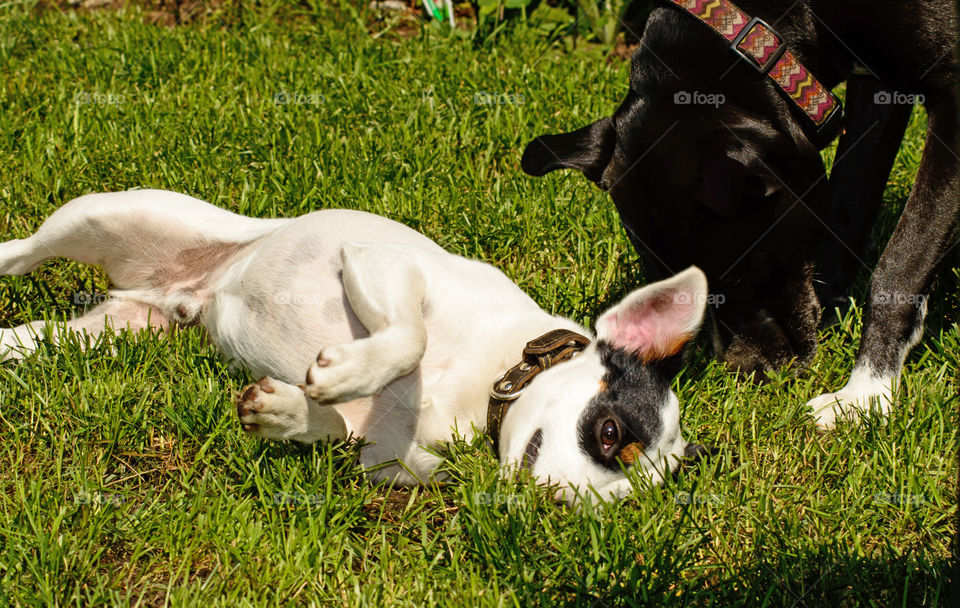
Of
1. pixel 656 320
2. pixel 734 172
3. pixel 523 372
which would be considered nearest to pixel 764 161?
pixel 734 172

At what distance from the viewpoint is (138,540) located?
2.77m

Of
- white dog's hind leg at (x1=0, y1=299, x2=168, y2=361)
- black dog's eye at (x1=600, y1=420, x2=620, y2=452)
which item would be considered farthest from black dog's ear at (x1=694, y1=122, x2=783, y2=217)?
white dog's hind leg at (x1=0, y1=299, x2=168, y2=361)

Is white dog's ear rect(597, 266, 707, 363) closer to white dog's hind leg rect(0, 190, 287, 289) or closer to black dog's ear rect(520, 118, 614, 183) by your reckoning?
black dog's ear rect(520, 118, 614, 183)

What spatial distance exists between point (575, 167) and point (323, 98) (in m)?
2.27

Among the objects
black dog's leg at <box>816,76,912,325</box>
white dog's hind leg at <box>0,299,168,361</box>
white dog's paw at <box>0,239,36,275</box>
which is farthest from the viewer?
black dog's leg at <box>816,76,912,325</box>

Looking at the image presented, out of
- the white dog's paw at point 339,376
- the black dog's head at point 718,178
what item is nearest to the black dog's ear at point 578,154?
the black dog's head at point 718,178

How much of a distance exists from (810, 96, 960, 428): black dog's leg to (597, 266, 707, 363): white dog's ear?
3.07 ft

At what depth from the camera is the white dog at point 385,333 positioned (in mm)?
2895

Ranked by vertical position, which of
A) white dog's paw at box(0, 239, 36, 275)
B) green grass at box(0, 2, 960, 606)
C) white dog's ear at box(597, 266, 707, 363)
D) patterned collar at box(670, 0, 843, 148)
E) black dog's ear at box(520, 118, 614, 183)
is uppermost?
patterned collar at box(670, 0, 843, 148)

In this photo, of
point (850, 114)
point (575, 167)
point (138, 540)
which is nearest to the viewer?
point (138, 540)

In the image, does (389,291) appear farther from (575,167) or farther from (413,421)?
(575,167)

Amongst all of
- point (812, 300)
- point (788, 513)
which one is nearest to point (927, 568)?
point (788, 513)

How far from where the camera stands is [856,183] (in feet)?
14.6

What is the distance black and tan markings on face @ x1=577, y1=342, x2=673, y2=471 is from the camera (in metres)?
2.88
